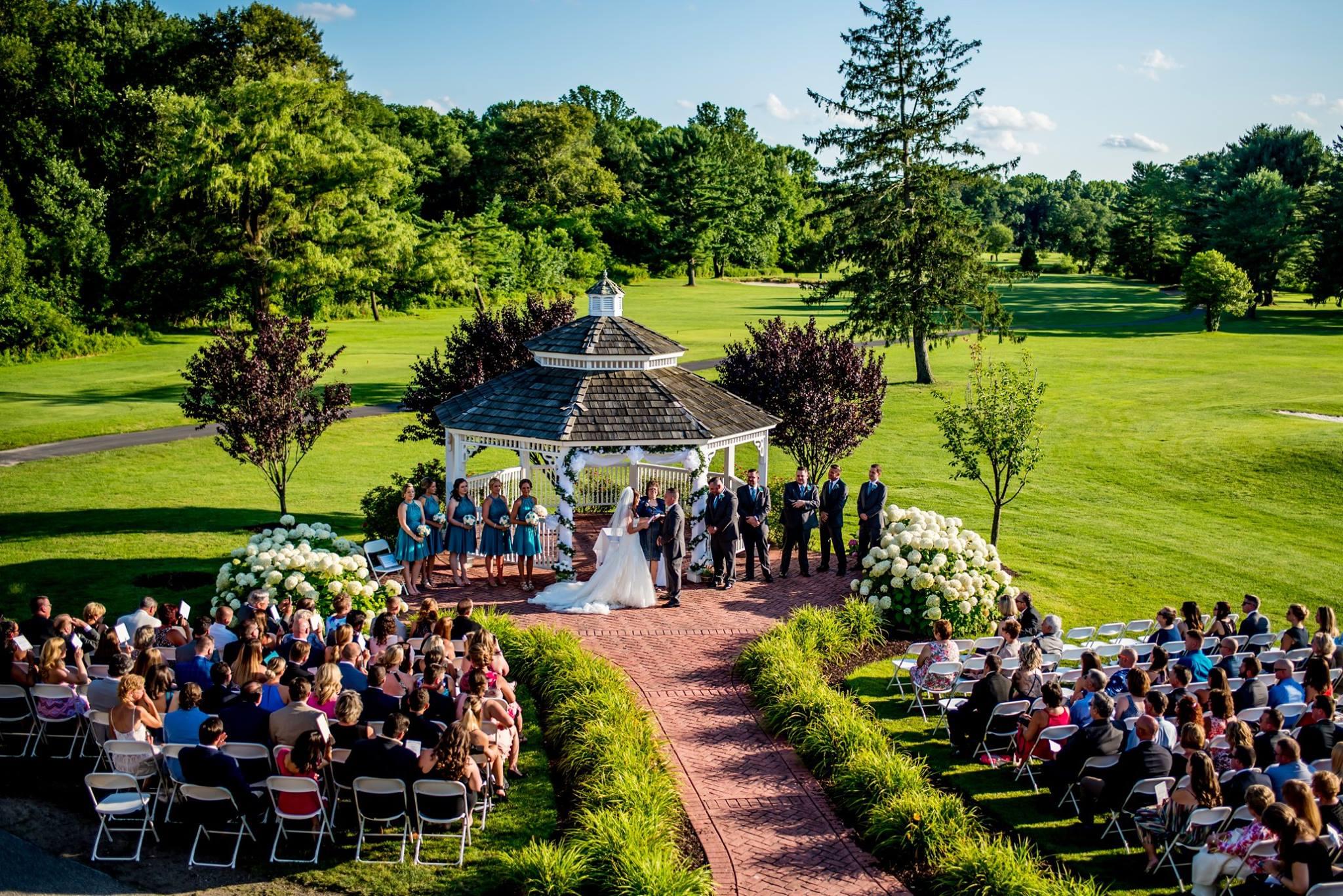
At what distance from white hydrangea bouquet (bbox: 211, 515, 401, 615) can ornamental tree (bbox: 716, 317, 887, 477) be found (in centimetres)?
984

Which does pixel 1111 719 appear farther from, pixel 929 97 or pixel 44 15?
pixel 44 15

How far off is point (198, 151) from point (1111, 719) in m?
43.0

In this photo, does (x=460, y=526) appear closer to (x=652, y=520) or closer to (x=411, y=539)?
(x=411, y=539)

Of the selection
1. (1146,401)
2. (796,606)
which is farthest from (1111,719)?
(1146,401)

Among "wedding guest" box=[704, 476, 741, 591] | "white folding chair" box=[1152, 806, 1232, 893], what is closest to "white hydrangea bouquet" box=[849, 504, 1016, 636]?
"wedding guest" box=[704, 476, 741, 591]

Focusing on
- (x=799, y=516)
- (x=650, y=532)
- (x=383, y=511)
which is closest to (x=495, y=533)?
(x=650, y=532)

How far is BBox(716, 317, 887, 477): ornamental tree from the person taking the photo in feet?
72.8

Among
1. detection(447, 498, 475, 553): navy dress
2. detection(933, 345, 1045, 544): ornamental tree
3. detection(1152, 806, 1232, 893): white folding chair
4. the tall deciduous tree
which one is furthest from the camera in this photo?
the tall deciduous tree

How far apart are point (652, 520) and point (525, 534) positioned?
7.72 feet

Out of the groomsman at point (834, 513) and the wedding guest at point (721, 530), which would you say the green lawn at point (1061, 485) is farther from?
the wedding guest at point (721, 530)

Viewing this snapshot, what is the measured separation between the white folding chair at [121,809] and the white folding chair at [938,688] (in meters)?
8.14

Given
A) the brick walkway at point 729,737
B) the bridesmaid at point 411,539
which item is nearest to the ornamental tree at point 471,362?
the brick walkway at point 729,737

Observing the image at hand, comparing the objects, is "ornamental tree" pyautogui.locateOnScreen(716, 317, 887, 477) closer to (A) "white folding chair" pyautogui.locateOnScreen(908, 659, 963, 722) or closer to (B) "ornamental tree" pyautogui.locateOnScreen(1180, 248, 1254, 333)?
(A) "white folding chair" pyautogui.locateOnScreen(908, 659, 963, 722)

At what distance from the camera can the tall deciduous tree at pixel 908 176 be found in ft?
137
